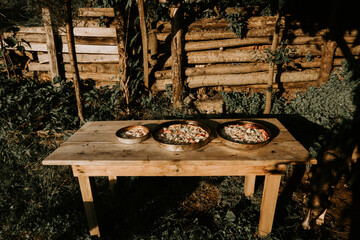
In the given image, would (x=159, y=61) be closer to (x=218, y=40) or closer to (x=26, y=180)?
(x=218, y=40)

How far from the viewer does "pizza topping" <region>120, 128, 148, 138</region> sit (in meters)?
2.83

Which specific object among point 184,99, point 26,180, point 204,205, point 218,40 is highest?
point 218,40

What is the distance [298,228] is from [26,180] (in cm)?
435

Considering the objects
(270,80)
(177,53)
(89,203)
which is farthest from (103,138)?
(270,80)

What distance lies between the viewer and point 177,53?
566 cm

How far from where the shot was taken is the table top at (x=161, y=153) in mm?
2305

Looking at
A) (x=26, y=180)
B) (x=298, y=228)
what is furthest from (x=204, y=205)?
(x=26, y=180)

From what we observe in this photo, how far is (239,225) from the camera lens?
3107mm

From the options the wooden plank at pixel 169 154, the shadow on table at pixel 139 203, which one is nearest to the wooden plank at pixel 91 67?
the shadow on table at pixel 139 203

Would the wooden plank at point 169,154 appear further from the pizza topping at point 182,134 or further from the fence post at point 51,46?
the fence post at point 51,46

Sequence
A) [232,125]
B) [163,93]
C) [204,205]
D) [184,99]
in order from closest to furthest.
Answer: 1. [232,125]
2. [204,205]
3. [184,99]
4. [163,93]

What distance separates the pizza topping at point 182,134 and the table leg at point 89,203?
39.9 inches

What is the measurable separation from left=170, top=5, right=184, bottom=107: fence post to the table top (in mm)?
3315

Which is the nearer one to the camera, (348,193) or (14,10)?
(348,193)
